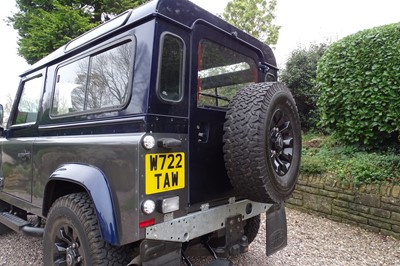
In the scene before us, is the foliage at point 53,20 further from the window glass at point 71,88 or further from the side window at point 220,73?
the side window at point 220,73

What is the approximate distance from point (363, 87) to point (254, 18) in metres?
12.3

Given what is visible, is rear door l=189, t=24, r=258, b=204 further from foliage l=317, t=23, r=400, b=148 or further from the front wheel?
foliage l=317, t=23, r=400, b=148

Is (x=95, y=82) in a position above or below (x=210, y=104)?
above

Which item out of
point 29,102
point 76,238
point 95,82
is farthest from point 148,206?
point 29,102

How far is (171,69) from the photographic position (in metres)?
1.99

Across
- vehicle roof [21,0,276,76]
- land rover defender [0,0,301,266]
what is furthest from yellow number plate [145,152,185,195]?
vehicle roof [21,0,276,76]

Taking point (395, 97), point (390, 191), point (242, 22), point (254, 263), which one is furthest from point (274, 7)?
point (254, 263)

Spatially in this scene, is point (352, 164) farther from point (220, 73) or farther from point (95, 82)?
point (95, 82)

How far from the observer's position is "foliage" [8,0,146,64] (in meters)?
7.23

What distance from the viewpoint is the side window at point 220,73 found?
2301mm

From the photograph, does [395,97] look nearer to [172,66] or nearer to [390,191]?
[390,191]

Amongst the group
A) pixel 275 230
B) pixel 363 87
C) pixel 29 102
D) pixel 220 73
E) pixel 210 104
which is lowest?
pixel 275 230

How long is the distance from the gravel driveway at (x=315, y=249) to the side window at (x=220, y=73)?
1.82m

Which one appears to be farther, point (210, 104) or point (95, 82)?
point (210, 104)
